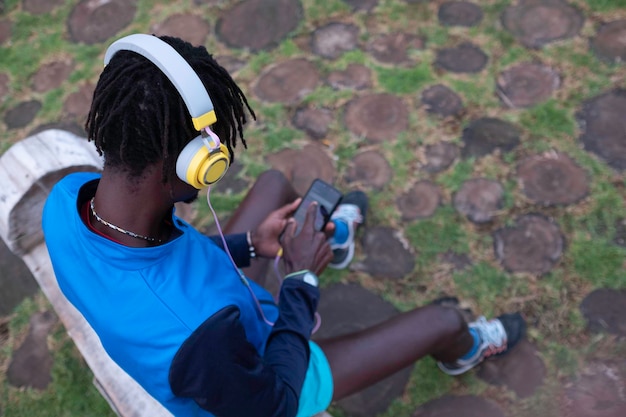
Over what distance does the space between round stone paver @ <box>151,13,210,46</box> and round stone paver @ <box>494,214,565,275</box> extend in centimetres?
223

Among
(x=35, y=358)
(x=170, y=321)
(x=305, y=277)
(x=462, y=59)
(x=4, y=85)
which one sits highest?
(x=170, y=321)

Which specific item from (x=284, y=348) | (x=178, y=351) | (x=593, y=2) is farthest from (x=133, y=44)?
(x=593, y=2)

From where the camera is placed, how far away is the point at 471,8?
10.2ft

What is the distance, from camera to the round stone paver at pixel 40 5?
3.80 m

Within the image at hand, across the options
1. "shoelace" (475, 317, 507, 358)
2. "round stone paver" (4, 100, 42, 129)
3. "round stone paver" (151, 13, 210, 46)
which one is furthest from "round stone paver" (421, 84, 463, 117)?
"round stone paver" (4, 100, 42, 129)

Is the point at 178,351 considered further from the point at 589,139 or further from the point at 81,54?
the point at 81,54

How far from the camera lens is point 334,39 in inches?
125

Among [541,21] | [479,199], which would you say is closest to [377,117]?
[479,199]

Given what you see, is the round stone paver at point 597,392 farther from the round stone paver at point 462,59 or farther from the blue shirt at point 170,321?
the round stone paver at point 462,59

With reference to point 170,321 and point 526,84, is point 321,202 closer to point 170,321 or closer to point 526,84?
point 170,321

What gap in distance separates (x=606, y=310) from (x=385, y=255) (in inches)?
38.1

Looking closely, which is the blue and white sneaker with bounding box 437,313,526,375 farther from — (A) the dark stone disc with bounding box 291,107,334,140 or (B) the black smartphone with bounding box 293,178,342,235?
(A) the dark stone disc with bounding box 291,107,334,140

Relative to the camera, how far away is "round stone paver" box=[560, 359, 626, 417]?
6.62ft

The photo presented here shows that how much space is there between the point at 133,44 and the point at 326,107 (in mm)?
1921
